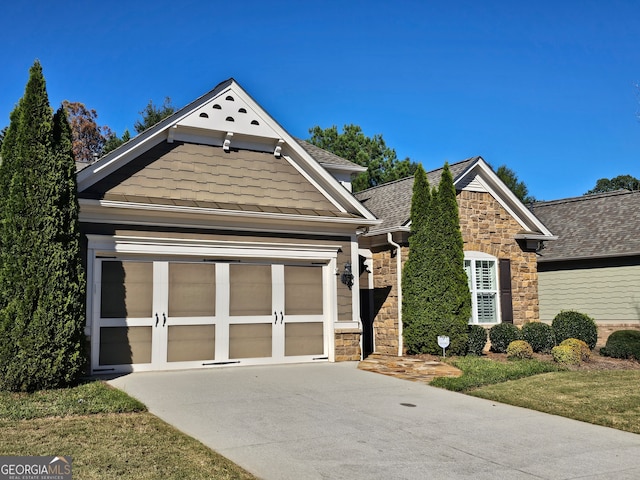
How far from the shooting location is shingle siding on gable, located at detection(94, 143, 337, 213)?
1169cm

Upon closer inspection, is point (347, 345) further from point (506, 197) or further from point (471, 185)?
point (506, 197)

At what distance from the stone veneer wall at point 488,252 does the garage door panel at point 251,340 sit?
375 centimetres

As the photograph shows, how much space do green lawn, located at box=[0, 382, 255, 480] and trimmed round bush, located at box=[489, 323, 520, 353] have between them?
982 cm

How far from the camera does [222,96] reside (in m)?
12.4

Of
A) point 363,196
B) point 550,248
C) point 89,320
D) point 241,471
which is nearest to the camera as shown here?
point 241,471

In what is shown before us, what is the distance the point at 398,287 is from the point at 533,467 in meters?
8.83

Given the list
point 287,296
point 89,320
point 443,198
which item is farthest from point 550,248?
point 89,320

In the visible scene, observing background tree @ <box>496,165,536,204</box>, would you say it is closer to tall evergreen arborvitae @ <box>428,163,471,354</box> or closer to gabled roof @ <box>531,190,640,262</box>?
gabled roof @ <box>531,190,640,262</box>

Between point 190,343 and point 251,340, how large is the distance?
1.28m

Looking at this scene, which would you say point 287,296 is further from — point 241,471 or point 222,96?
Answer: point 241,471

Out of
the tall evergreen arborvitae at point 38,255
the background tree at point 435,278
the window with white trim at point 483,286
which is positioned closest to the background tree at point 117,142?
the window with white trim at point 483,286

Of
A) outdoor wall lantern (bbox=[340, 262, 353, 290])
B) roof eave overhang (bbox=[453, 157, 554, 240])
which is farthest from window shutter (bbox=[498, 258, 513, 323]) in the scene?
outdoor wall lantern (bbox=[340, 262, 353, 290])

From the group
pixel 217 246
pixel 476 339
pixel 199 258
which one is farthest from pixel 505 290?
pixel 199 258

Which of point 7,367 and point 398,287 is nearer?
point 7,367
